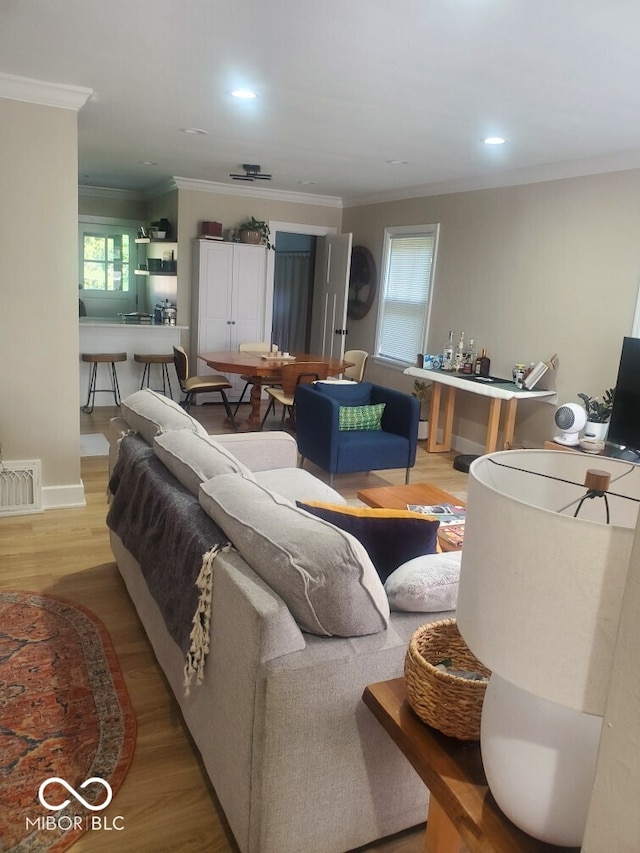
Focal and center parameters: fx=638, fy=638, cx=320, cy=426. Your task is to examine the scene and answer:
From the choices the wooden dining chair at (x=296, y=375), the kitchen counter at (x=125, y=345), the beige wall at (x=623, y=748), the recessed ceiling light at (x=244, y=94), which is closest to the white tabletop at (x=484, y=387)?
the wooden dining chair at (x=296, y=375)

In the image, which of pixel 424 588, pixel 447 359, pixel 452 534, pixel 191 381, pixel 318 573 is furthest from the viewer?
pixel 191 381

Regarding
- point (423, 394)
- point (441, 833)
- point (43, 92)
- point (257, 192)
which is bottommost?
point (441, 833)

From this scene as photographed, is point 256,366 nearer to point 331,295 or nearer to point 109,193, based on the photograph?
point 331,295

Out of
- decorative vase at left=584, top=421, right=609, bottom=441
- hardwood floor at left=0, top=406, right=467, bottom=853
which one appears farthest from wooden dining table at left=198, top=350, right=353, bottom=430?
decorative vase at left=584, top=421, right=609, bottom=441

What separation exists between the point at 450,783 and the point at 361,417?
11.4ft

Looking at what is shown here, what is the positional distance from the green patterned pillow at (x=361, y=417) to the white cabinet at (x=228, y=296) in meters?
3.23

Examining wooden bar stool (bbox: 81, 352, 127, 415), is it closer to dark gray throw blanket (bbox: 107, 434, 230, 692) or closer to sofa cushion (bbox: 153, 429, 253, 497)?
dark gray throw blanket (bbox: 107, 434, 230, 692)

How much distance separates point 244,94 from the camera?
133 inches

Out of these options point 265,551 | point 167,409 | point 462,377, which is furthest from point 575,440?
point 265,551

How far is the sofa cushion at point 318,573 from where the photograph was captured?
1.46 m

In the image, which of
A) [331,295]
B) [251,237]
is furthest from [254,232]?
[331,295]

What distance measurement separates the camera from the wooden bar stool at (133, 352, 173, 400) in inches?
264

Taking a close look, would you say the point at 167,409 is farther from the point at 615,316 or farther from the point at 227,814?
the point at 615,316

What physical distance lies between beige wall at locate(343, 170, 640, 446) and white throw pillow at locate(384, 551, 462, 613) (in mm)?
3299
